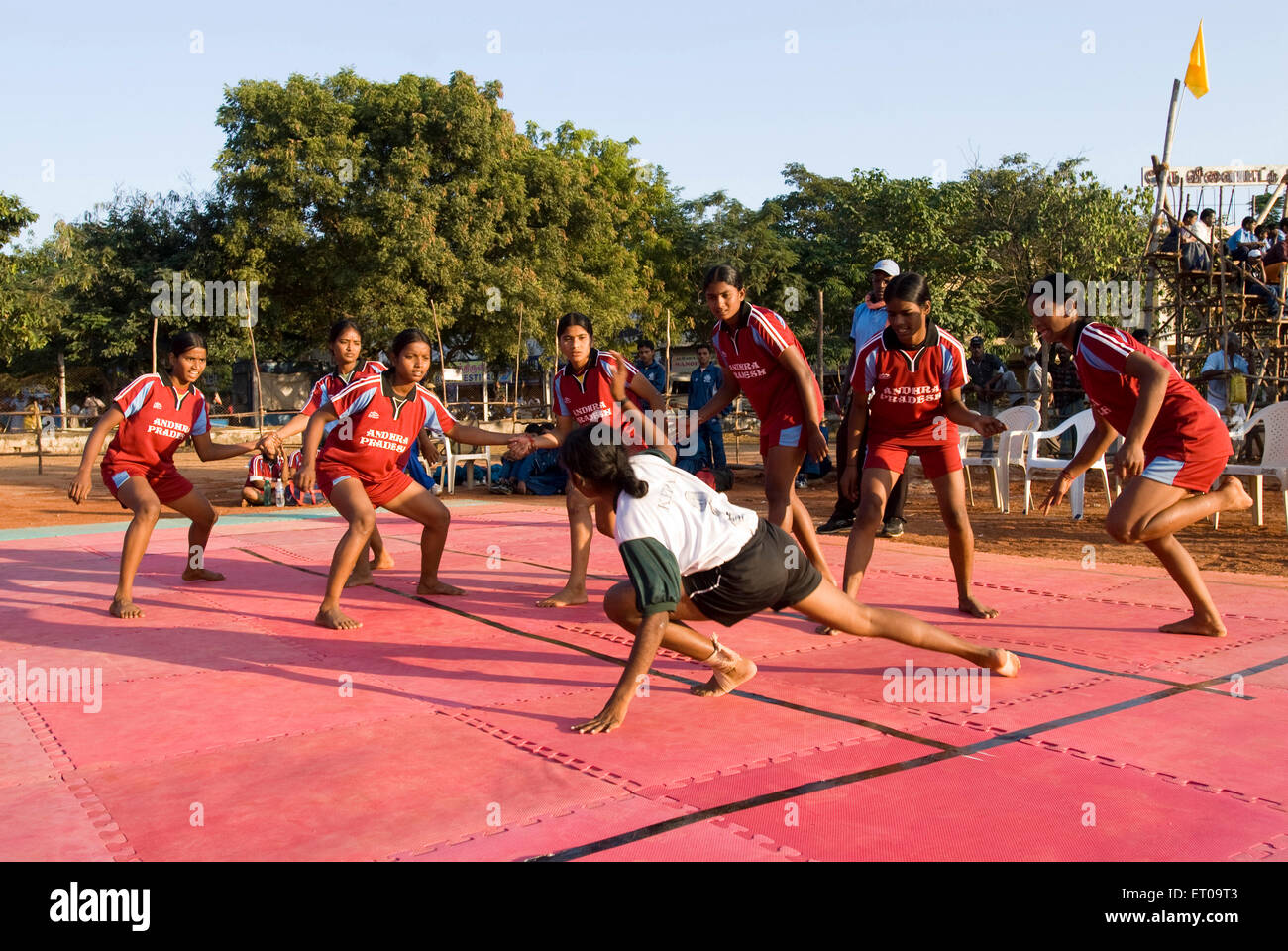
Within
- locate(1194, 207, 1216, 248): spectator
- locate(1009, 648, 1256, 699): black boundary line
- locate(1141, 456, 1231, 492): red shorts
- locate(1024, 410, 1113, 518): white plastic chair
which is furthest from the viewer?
locate(1194, 207, 1216, 248): spectator

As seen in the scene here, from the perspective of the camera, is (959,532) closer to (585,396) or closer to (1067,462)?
(585,396)

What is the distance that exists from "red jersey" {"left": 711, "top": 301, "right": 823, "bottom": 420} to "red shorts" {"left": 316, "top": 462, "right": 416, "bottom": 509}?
2.20 metres

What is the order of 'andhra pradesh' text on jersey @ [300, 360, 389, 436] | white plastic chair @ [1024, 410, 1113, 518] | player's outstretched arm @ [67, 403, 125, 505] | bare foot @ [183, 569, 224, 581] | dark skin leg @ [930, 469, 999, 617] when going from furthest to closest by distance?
white plastic chair @ [1024, 410, 1113, 518] < bare foot @ [183, 569, 224, 581] < 'andhra pradesh' text on jersey @ [300, 360, 389, 436] < player's outstretched arm @ [67, 403, 125, 505] < dark skin leg @ [930, 469, 999, 617]

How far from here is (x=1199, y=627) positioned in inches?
215

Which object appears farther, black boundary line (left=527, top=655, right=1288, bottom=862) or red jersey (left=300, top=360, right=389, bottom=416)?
red jersey (left=300, top=360, right=389, bottom=416)

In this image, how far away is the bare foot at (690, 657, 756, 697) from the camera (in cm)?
459

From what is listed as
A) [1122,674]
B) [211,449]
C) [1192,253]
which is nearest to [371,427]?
[211,449]

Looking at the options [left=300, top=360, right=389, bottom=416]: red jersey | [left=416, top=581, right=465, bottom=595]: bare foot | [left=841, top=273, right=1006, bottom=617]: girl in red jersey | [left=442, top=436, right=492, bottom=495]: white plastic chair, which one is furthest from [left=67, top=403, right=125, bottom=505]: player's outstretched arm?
[left=442, top=436, right=492, bottom=495]: white plastic chair

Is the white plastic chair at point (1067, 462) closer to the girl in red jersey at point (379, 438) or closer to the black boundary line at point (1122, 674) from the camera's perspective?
the black boundary line at point (1122, 674)

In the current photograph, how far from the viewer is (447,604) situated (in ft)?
22.2

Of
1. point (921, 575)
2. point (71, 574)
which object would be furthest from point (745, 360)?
point (71, 574)

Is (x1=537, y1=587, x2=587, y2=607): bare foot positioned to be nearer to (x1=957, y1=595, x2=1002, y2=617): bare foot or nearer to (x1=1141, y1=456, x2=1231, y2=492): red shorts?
(x1=957, y1=595, x2=1002, y2=617): bare foot
